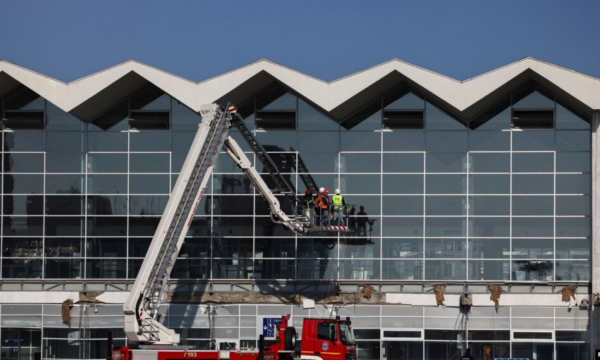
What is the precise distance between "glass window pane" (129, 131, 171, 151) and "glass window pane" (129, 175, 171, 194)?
46.7 inches

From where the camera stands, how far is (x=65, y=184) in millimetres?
46625

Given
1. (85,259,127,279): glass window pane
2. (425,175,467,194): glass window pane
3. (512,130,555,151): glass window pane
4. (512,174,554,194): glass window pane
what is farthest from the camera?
(85,259,127,279): glass window pane

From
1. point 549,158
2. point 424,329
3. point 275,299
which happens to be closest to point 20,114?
point 275,299

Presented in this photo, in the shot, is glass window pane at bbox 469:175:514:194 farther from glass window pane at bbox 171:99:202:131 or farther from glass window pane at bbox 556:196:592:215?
glass window pane at bbox 171:99:202:131

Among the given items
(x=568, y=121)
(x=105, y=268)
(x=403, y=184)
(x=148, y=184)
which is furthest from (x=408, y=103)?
(x=105, y=268)

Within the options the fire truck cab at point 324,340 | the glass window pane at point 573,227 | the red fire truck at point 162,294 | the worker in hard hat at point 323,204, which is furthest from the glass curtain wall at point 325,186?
the fire truck cab at point 324,340

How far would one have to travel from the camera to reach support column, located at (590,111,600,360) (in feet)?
145

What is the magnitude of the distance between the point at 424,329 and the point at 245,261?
25.4 feet

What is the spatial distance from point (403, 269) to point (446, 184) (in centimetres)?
386

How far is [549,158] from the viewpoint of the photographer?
45.5 m

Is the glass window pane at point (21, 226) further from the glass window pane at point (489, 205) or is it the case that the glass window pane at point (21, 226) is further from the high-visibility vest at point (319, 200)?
the glass window pane at point (489, 205)

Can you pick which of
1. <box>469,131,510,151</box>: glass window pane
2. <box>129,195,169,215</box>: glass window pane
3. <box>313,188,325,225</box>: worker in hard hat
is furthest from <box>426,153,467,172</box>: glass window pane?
<box>129,195,169,215</box>: glass window pane

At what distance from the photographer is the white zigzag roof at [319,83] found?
44125mm

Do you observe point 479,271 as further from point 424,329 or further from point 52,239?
point 52,239
